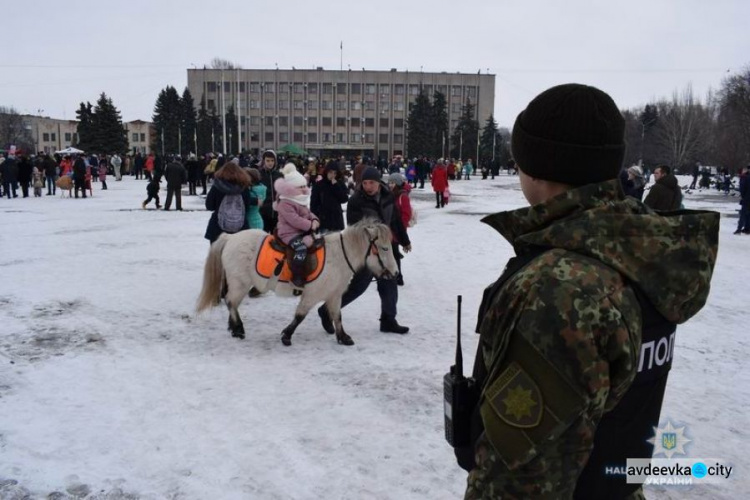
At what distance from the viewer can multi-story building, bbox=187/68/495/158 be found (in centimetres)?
9919

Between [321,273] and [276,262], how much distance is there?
1.74ft

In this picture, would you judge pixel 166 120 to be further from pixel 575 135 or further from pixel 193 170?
pixel 575 135

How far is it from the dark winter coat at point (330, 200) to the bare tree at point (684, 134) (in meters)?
63.7

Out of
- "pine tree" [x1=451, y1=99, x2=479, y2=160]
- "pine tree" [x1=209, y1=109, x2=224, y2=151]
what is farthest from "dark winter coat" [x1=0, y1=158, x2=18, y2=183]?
"pine tree" [x1=451, y1=99, x2=479, y2=160]

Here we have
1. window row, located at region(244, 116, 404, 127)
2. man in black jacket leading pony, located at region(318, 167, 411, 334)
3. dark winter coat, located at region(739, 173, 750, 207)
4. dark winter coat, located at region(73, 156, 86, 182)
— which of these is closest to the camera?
man in black jacket leading pony, located at region(318, 167, 411, 334)

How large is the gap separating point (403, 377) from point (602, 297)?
12.8 ft

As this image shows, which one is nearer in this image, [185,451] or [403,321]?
[185,451]

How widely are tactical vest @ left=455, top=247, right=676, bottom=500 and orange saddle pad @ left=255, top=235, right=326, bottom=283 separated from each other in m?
4.40

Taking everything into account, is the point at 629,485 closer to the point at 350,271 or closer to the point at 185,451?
the point at 185,451

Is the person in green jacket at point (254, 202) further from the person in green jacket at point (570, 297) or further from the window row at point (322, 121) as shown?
the window row at point (322, 121)

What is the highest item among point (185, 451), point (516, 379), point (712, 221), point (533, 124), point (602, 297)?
point (533, 124)

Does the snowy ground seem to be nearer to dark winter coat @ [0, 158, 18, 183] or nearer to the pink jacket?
the pink jacket

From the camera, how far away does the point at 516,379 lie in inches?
45.5

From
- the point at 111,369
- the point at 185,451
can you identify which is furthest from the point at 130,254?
the point at 185,451
